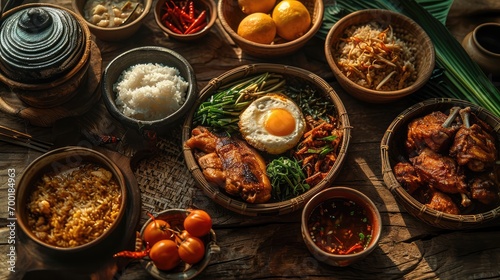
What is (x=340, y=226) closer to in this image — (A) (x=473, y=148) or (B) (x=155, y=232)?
(A) (x=473, y=148)

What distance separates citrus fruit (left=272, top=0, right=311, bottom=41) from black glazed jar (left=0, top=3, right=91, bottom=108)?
168 cm

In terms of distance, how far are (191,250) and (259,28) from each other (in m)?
2.06

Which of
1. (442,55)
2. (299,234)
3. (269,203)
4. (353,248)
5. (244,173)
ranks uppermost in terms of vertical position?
(442,55)

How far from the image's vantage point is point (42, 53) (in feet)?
13.2

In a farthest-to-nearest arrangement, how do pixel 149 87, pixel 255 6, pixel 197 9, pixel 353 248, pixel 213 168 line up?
pixel 197 9 → pixel 255 6 → pixel 149 87 → pixel 213 168 → pixel 353 248

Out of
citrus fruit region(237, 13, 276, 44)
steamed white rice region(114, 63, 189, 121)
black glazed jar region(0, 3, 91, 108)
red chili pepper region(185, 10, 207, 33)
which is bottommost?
steamed white rice region(114, 63, 189, 121)

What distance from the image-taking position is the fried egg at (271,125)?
4312 millimetres

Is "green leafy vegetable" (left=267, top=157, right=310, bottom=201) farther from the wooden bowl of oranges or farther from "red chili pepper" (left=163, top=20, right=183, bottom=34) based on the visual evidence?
"red chili pepper" (left=163, top=20, right=183, bottom=34)

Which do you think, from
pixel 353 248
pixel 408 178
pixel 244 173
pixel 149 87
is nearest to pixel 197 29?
pixel 149 87

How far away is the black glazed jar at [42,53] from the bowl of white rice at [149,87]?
0.33 m

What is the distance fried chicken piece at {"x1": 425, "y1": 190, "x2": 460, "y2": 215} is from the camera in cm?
398

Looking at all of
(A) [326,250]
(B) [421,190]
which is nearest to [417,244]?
(B) [421,190]

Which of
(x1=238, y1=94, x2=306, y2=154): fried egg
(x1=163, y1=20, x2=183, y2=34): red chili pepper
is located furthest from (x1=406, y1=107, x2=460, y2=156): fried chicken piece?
(x1=163, y1=20, x2=183, y2=34): red chili pepper

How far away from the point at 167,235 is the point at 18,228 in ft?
3.80
